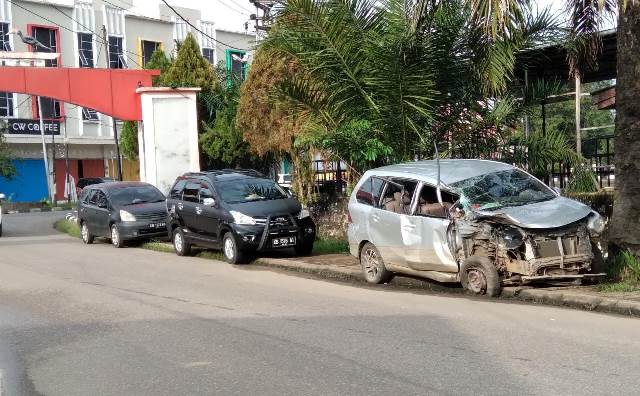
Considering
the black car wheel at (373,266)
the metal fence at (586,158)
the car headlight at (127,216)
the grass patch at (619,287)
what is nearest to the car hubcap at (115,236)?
the car headlight at (127,216)

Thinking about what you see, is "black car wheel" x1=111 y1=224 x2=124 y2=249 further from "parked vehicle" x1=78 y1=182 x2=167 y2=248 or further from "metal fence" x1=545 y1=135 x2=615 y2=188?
"metal fence" x1=545 y1=135 x2=615 y2=188

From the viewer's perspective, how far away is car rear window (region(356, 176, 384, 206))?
11.2 m

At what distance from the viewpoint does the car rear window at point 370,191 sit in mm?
11172

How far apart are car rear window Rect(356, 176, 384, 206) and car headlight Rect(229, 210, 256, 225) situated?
3110mm

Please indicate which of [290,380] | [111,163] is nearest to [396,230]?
[290,380]

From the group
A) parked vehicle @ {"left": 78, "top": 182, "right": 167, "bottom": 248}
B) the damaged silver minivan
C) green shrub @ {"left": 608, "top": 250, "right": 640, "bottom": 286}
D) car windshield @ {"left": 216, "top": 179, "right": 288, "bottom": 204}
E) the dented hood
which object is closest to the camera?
the dented hood

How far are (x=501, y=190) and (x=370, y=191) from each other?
7.19 ft

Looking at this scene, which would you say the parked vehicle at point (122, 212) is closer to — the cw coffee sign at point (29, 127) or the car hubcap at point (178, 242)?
the car hubcap at point (178, 242)

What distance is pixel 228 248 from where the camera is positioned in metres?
14.4

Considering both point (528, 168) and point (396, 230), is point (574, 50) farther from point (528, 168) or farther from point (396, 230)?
point (396, 230)

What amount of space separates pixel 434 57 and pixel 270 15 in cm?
324

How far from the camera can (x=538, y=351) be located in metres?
6.64

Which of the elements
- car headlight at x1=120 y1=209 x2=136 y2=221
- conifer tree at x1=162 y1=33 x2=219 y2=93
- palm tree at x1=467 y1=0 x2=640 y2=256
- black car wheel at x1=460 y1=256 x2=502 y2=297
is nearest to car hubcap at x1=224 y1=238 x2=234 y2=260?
car headlight at x1=120 y1=209 x2=136 y2=221

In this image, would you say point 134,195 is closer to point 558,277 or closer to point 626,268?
point 558,277
